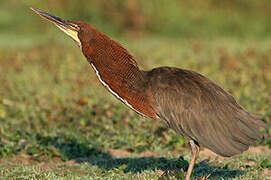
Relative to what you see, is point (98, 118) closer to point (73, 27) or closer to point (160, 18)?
point (73, 27)

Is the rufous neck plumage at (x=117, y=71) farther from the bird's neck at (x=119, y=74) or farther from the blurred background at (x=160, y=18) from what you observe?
the blurred background at (x=160, y=18)

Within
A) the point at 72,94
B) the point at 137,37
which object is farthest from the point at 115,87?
the point at 137,37

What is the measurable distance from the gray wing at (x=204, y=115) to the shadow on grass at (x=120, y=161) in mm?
688

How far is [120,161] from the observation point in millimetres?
5992

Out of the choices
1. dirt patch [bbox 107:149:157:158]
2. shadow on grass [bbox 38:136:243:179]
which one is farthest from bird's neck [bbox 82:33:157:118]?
dirt patch [bbox 107:149:157:158]

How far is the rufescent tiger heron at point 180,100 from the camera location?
4371 millimetres

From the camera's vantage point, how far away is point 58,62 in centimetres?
1159

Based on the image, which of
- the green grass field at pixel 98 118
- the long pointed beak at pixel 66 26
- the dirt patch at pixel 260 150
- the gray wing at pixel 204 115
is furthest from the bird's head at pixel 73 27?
the dirt patch at pixel 260 150

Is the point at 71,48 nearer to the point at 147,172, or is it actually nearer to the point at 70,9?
the point at 70,9

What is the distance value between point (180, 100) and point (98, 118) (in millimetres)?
3486

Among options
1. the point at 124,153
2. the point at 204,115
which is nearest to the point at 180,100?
the point at 204,115

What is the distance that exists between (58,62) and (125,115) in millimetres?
4251

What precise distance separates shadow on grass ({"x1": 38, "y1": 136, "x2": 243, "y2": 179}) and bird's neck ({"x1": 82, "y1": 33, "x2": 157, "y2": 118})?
1.04 meters

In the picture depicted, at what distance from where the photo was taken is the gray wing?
434 cm
